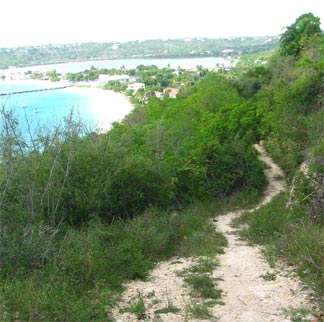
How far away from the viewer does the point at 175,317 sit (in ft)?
22.8

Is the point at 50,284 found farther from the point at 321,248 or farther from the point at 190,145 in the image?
the point at 190,145

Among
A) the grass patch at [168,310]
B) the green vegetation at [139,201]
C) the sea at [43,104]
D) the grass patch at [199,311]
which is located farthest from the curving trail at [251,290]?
the sea at [43,104]

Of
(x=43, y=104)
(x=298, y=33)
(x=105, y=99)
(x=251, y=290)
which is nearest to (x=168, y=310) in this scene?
(x=251, y=290)

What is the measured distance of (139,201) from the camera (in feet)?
45.0

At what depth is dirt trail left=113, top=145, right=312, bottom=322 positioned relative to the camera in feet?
22.9

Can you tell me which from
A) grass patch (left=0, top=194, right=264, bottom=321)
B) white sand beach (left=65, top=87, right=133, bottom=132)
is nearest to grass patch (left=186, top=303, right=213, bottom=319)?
grass patch (left=0, top=194, right=264, bottom=321)

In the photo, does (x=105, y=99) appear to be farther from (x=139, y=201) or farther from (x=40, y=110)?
(x=139, y=201)

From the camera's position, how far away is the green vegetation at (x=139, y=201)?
7840mm

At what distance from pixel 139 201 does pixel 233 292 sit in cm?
616

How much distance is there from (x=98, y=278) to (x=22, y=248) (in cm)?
143

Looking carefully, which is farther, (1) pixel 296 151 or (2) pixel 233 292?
(1) pixel 296 151

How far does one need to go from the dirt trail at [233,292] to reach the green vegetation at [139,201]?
0.24 m

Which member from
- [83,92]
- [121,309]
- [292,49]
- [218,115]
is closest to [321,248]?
[121,309]

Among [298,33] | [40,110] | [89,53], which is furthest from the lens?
[89,53]
